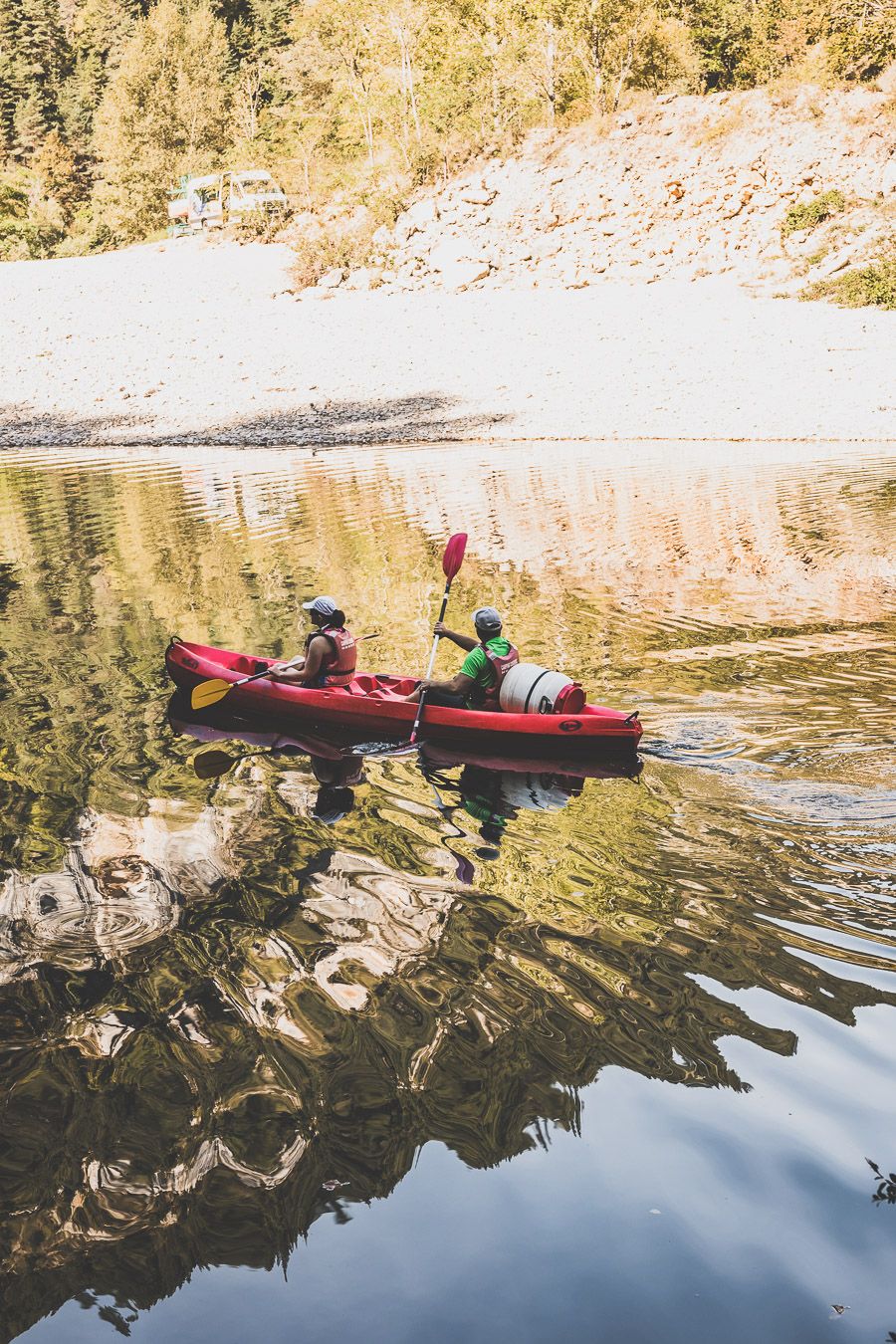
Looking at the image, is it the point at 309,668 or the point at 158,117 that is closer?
the point at 309,668

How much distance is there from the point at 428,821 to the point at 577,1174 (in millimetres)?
3864

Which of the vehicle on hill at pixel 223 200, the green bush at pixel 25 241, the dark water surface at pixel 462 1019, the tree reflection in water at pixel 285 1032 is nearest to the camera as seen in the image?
the dark water surface at pixel 462 1019

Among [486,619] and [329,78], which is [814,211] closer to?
[486,619]

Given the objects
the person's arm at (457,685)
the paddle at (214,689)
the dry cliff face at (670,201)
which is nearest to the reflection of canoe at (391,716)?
the paddle at (214,689)

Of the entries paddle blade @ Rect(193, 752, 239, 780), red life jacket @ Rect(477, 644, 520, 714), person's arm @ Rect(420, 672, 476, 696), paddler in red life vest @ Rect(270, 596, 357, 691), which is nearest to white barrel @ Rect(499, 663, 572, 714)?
red life jacket @ Rect(477, 644, 520, 714)

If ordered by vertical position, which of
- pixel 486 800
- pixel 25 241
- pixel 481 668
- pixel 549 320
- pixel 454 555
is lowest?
pixel 486 800

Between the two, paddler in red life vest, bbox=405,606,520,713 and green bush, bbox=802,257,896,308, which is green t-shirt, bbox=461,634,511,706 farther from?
green bush, bbox=802,257,896,308

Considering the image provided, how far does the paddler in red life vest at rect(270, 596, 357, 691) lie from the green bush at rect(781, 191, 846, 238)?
30.0 meters

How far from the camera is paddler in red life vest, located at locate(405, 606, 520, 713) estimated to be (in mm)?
9859

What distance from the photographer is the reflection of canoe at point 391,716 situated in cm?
920

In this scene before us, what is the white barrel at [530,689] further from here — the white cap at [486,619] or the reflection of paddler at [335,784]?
the reflection of paddler at [335,784]

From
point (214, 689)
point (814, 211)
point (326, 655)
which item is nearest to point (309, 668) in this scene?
point (326, 655)

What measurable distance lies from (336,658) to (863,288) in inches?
1066

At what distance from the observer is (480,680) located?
9922 mm
